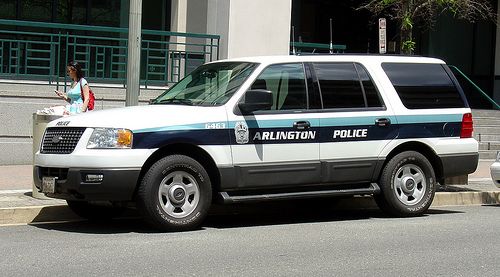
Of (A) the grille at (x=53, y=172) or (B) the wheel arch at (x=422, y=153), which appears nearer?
(A) the grille at (x=53, y=172)

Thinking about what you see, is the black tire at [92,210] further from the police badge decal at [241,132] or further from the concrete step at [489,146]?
the concrete step at [489,146]

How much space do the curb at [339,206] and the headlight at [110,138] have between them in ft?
5.11

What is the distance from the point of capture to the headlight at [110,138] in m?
8.84

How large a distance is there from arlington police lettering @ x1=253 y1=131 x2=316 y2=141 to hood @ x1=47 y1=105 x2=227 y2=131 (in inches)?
19.6

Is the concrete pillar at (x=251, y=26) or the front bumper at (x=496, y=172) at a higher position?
the concrete pillar at (x=251, y=26)

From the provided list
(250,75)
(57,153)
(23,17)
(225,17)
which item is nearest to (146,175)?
(57,153)

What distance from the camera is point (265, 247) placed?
8.46 m

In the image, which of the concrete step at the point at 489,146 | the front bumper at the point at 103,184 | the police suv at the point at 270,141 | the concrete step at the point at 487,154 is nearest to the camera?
the front bumper at the point at 103,184

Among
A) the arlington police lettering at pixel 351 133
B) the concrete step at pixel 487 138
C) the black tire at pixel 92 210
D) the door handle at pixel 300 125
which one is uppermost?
the door handle at pixel 300 125

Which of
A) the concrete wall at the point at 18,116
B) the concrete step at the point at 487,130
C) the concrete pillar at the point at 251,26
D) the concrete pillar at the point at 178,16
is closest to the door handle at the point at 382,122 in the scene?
the concrete wall at the point at 18,116

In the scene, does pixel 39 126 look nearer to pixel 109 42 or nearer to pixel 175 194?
pixel 175 194

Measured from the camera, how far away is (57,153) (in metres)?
9.12

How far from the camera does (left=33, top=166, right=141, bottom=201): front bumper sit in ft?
28.7

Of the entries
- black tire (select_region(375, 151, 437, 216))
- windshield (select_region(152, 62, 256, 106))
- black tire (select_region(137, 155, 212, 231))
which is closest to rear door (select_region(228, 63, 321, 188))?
windshield (select_region(152, 62, 256, 106))
